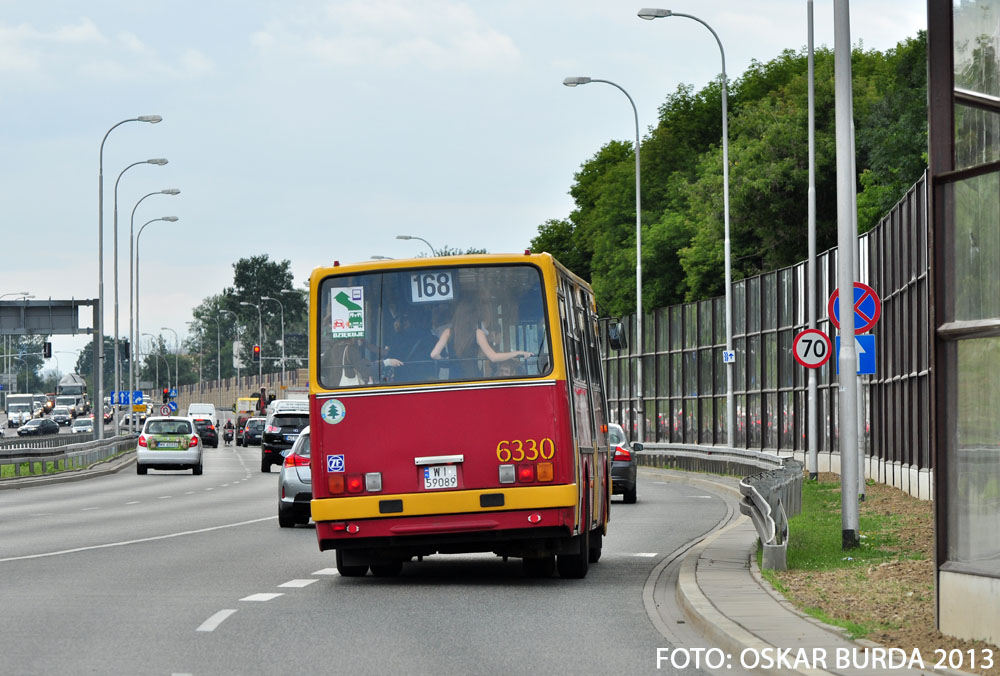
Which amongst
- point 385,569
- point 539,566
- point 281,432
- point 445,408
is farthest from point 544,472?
point 281,432

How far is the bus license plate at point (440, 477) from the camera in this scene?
15898mm

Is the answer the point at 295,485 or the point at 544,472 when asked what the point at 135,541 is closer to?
the point at 295,485

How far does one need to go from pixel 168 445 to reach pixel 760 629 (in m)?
42.8

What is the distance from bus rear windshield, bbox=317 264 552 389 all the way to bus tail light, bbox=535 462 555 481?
0.84 metres

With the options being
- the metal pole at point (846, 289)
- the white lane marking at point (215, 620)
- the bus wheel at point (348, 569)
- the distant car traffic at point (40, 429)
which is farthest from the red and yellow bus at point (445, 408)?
the distant car traffic at point (40, 429)

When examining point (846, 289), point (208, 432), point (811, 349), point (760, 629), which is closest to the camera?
point (760, 629)

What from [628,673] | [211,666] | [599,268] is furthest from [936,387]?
[599,268]

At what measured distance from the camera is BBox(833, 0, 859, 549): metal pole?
17719 millimetres

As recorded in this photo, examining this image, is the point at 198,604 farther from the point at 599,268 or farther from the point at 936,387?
the point at 599,268

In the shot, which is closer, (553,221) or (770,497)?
(770,497)

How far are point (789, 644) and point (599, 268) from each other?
277 ft

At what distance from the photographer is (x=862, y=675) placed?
923cm

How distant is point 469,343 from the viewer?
53.4 feet

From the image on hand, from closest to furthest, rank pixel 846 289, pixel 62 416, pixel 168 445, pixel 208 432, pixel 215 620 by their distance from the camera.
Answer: pixel 215 620
pixel 846 289
pixel 168 445
pixel 208 432
pixel 62 416
